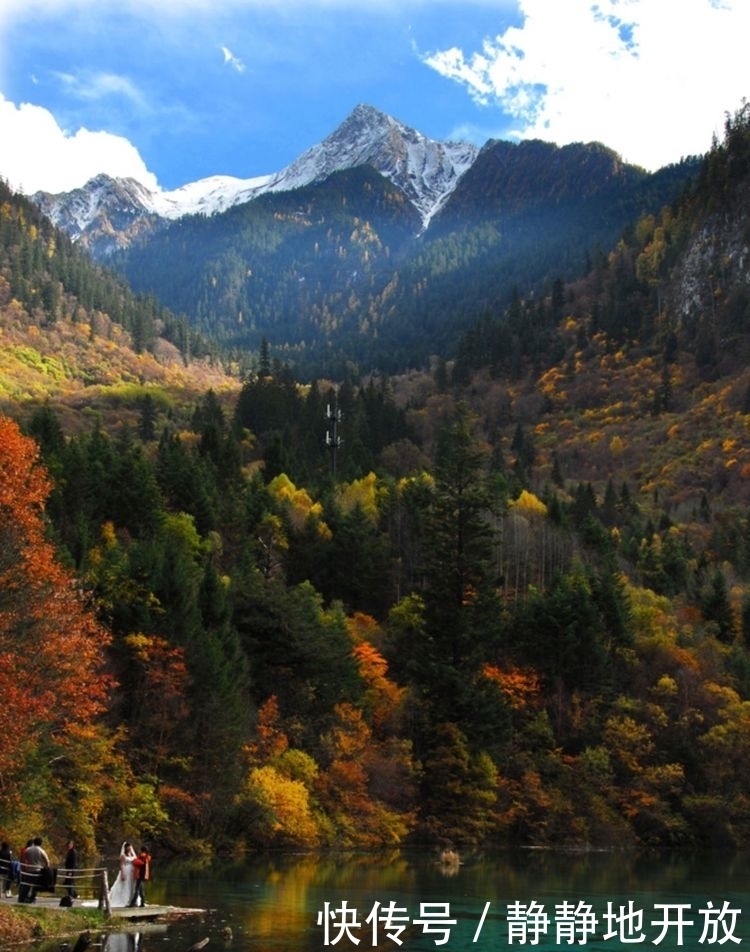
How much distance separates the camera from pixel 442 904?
47031mm

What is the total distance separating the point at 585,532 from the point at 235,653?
63.7m

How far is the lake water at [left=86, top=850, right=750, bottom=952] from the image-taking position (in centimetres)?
4041

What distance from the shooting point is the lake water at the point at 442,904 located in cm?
4041

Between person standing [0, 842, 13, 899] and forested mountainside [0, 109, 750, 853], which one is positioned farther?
forested mountainside [0, 109, 750, 853]

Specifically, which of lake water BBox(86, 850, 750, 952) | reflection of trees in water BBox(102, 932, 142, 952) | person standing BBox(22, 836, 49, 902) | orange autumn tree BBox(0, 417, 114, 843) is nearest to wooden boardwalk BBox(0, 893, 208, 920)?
person standing BBox(22, 836, 49, 902)

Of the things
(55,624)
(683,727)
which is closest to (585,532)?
(683,727)

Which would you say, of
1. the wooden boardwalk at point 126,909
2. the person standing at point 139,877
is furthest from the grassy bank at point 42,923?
the person standing at point 139,877

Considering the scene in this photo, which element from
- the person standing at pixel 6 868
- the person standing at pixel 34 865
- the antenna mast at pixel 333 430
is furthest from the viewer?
the antenna mast at pixel 333 430

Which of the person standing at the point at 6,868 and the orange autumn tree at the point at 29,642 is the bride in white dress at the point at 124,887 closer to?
the person standing at the point at 6,868

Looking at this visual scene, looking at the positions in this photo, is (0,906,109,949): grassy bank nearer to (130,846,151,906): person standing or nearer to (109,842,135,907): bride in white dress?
(109,842,135,907): bride in white dress

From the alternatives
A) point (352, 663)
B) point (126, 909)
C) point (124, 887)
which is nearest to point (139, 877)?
point (124, 887)

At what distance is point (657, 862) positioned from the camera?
81.5m

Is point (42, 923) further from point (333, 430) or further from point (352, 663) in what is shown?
point (333, 430)

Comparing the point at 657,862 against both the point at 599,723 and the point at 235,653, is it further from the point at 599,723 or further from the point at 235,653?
the point at 235,653
